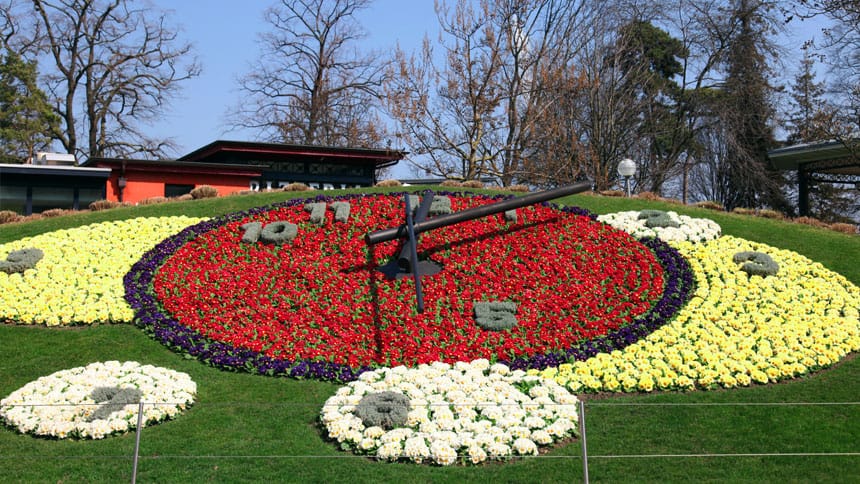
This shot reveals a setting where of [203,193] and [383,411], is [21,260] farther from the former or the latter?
[383,411]

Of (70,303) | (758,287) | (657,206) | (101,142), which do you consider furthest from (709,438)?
(101,142)

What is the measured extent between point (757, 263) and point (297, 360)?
9534 millimetres

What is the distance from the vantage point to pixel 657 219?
18.4m

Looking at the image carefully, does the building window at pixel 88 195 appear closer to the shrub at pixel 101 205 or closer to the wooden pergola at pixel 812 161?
the shrub at pixel 101 205

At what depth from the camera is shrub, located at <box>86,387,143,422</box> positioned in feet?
32.5

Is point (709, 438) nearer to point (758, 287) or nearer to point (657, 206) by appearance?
point (758, 287)

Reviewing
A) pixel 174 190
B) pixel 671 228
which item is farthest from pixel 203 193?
pixel 671 228

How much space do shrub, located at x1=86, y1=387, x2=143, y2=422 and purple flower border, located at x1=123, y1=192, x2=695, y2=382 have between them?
1799 millimetres

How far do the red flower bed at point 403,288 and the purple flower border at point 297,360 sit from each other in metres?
0.22

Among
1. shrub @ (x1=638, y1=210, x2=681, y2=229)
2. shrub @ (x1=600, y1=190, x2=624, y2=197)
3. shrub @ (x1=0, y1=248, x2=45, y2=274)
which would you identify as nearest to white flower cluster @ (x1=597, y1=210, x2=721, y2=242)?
shrub @ (x1=638, y1=210, x2=681, y2=229)

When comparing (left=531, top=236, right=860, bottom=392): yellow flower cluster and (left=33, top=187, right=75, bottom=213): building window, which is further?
(left=33, top=187, right=75, bottom=213): building window

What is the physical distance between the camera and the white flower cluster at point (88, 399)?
9711mm

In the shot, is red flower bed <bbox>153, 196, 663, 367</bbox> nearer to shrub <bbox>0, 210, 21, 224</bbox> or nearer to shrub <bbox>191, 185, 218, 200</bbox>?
shrub <bbox>191, 185, 218, 200</bbox>

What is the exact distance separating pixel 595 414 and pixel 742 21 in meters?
30.9
